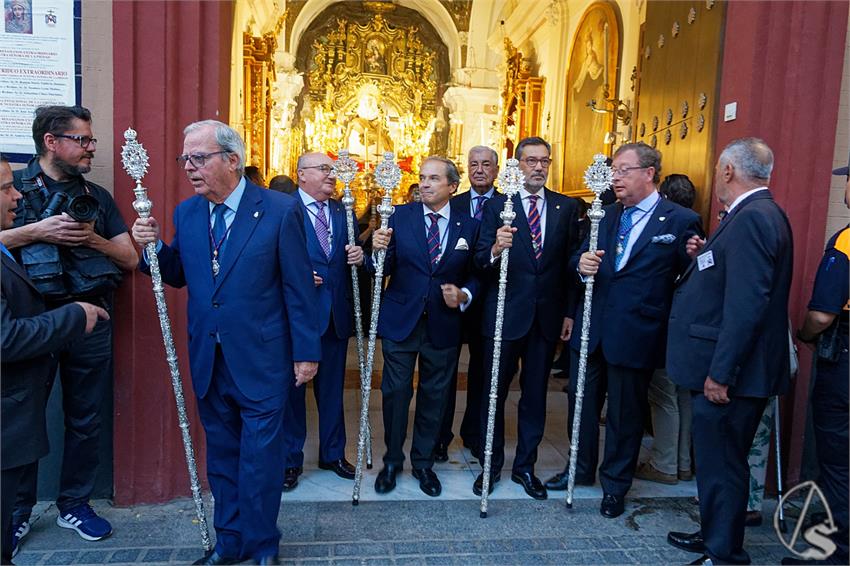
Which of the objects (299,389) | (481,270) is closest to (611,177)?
(481,270)

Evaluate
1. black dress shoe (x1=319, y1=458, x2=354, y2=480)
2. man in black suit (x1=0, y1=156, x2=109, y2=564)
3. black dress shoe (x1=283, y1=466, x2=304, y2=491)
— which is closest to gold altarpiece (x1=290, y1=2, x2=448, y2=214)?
black dress shoe (x1=319, y1=458, x2=354, y2=480)

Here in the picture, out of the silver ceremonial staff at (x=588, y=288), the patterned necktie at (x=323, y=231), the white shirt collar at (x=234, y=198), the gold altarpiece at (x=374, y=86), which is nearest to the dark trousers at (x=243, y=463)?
the white shirt collar at (x=234, y=198)

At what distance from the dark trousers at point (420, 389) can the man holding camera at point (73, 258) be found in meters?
1.50

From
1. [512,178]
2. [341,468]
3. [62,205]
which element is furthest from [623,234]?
[62,205]

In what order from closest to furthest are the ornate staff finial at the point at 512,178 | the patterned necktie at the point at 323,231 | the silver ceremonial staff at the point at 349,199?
the ornate staff finial at the point at 512,178 → the silver ceremonial staff at the point at 349,199 → the patterned necktie at the point at 323,231

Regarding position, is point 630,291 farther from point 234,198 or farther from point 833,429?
point 234,198

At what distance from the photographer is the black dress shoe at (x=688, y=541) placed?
3020 millimetres

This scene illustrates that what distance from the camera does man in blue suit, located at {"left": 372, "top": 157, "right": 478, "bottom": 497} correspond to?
3566 mm

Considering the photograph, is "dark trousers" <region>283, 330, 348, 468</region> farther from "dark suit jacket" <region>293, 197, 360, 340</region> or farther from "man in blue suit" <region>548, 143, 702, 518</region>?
"man in blue suit" <region>548, 143, 702, 518</region>

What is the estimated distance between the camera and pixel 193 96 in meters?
3.34

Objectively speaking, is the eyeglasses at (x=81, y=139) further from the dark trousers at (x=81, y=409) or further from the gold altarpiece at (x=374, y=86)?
the gold altarpiece at (x=374, y=86)

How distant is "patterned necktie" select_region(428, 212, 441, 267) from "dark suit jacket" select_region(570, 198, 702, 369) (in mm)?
999

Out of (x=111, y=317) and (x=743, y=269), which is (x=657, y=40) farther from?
(x=111, y=317)

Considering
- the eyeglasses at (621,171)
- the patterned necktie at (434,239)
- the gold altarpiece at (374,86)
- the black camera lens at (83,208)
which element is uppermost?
the gold altarpiece at (374,86)
